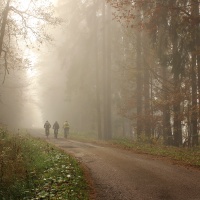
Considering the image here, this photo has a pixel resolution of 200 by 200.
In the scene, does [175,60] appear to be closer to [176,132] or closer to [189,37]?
[189,37]

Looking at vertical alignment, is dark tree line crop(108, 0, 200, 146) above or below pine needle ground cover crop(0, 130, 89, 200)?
above

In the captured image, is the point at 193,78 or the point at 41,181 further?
the point at 193,78

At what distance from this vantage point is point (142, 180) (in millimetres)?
9047

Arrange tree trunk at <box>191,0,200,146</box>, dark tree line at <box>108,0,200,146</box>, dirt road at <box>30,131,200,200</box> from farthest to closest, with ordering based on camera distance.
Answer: tree trunk at <box>191,0,200,146</box>
dark tree line at <box>108,0,200,146</box>
dirt road at <box>30,131,200,200</box>

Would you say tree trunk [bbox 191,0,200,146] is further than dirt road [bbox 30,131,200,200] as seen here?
Yes

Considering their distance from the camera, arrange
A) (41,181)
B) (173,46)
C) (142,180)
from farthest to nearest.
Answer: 1. (173,46)
2. (142,180)
3. (41,181)

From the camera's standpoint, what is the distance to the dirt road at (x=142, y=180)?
7.54 m

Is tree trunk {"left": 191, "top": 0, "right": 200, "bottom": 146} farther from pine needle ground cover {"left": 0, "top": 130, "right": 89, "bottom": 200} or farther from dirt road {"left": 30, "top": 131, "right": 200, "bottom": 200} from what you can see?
pine needle ground cover {"left": 0, "top": 130, "right": 89, "bottom": 200}

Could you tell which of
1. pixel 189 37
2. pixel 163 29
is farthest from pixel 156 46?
pixel 189 37

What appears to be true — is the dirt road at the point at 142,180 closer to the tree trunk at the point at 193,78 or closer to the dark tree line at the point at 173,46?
the dark tree line at the point at 173,46

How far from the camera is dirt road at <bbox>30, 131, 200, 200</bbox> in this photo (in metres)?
7.54

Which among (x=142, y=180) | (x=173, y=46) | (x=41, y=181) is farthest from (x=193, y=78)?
(x=41, y=181)

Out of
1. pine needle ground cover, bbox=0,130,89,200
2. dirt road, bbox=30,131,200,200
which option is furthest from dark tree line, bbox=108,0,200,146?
pine needle ground cover, bbox=0,130,89,200

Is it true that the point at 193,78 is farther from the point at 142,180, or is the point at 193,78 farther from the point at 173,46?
the point at 142,180
